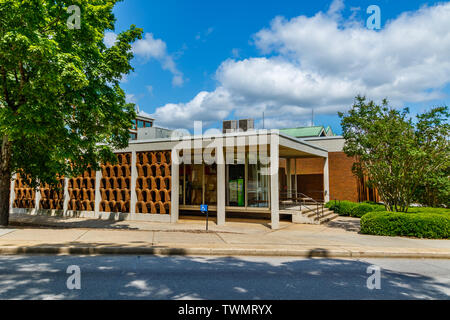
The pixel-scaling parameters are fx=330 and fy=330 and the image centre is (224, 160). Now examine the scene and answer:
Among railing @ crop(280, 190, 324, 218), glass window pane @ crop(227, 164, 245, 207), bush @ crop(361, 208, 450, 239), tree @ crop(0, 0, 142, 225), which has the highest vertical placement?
tree @ crop(0, 0, 142, 225)

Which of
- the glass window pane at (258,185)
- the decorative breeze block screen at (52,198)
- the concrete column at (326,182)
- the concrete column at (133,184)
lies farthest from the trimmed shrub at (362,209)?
the decorative breeze block screen at (52,198)

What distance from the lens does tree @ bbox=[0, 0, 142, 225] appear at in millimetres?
9938

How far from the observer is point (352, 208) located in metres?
19.8

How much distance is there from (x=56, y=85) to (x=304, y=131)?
86.2ft

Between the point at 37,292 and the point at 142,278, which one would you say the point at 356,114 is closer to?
the point at 142,278

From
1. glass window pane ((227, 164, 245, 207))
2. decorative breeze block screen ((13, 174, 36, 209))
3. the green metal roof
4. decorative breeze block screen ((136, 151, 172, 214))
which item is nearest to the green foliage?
decorative breeze block screen ((136, 151, 172, 214))

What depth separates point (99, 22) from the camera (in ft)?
40.9

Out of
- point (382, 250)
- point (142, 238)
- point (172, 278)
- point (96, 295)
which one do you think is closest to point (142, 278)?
point (172, 278)

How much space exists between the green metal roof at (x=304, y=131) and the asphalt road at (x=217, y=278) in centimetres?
2387

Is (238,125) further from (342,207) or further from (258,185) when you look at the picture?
(342,207)

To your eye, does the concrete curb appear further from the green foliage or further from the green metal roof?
the green metal roof

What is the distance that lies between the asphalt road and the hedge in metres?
10.4

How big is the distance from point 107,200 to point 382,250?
13757 mm

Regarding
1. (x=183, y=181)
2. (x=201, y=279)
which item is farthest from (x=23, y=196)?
(x=201, y=279)
